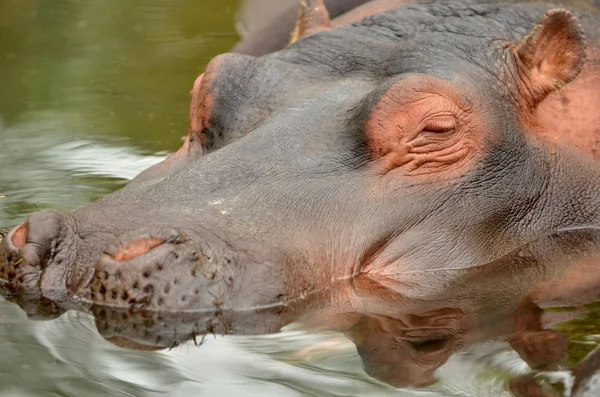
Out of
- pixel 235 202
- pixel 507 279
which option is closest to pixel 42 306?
pixel 235 202

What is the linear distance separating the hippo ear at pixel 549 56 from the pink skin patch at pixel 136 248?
1853 millimetres

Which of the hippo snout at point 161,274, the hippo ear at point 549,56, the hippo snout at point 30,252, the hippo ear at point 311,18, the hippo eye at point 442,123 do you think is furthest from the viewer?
the hippo ear at point 311,18

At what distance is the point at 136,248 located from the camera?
4.02m

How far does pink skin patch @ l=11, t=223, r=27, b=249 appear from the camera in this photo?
423 cm

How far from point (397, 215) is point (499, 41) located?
43.3 inches

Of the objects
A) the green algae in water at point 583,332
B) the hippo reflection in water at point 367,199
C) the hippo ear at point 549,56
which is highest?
the hippo ear at point 549,56

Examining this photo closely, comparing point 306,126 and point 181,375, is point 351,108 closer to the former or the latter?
point 306,126

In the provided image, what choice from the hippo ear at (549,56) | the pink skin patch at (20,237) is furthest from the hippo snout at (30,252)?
the hippo ear at (549,56)

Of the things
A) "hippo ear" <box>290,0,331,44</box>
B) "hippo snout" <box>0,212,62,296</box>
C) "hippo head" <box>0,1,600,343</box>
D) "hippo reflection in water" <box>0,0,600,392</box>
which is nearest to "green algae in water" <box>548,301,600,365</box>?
"hippo reflection in water" <box>0,0,600,392</box>

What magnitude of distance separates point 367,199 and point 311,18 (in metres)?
1.70

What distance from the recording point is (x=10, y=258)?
426cm

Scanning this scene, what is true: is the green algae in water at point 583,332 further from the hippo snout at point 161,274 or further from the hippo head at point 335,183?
the hippo snout at point 161,274

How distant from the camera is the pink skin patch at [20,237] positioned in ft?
13.9

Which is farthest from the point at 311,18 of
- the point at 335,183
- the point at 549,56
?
the point at 335,183
